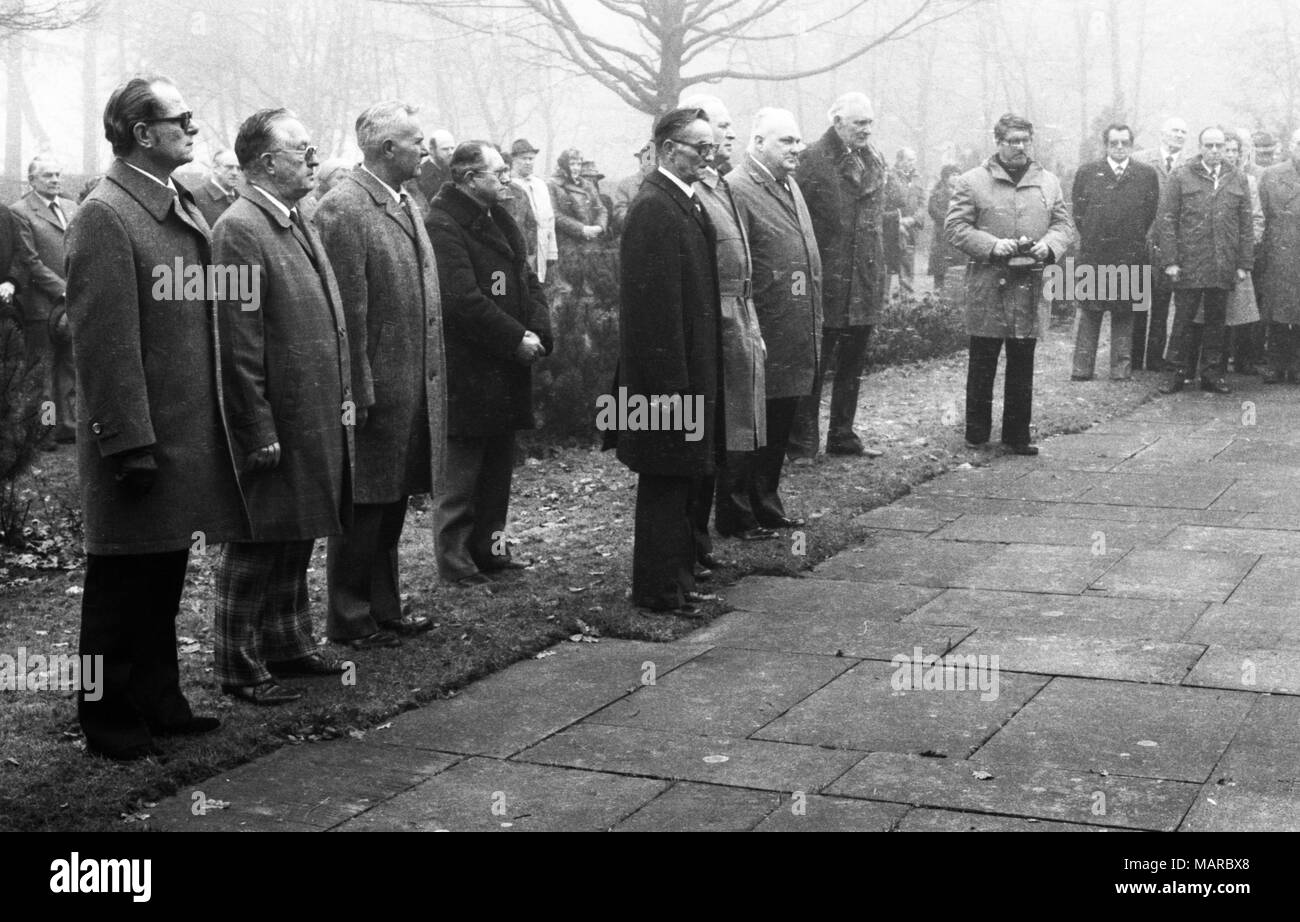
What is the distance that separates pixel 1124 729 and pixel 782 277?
4173 millimetres

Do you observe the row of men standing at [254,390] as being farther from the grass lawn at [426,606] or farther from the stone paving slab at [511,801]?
the stone paving slab at [511,801]

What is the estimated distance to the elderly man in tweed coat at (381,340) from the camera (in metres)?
6.82

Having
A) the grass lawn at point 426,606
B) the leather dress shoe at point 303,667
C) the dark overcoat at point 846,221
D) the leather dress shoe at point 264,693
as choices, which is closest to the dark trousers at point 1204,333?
the grass lawn at point 426,606

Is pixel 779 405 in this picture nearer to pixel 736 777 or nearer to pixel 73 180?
pixel 736 777

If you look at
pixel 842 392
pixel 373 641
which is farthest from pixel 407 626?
pixel 842 392

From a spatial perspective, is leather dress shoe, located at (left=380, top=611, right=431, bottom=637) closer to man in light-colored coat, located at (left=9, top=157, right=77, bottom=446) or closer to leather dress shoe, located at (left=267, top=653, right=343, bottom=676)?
leather dress shoe, located at (left=267, top=653, right=343, bottom=676)

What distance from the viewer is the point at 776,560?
862 cm

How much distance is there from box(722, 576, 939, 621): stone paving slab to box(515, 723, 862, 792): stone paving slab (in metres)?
1.82

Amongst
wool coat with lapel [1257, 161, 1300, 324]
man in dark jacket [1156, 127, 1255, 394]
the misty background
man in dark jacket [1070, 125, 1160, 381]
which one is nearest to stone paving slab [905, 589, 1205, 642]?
man in dark jacket [1156, 127, 1255, 394]

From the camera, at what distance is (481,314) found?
7828mm

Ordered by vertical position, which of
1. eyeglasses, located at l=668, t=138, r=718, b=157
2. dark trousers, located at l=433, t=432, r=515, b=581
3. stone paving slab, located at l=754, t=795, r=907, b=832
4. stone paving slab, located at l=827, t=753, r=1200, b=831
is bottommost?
stone paving slab, located at l=754, t=795, r=907, b=832

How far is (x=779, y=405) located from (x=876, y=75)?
4069cm

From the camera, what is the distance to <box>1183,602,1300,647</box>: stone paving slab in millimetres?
6965
